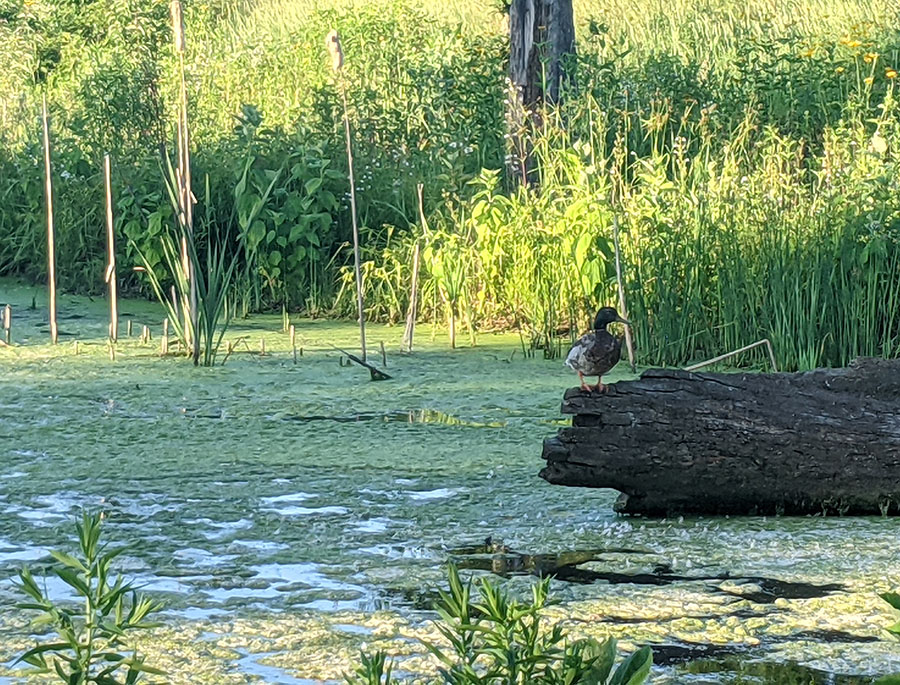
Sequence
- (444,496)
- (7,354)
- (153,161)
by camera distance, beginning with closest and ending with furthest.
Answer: (444,496) → (7,354) → (153,161)

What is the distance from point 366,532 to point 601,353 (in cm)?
101

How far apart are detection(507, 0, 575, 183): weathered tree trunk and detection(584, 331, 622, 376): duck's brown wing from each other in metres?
4.06

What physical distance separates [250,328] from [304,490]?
3.02 meters

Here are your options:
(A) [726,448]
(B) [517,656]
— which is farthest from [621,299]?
(B) [517,656]

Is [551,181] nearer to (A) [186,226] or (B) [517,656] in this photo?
(A) [186,226]

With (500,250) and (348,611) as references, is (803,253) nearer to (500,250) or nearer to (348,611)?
(500,250)

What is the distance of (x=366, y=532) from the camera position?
378 centimetres

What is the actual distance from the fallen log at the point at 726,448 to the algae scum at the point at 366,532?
0.23 feet

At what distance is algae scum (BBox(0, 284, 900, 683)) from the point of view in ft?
9.70

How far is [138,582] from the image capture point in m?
3.40

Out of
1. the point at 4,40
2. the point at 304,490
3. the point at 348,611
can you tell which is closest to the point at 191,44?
the point at 4,40

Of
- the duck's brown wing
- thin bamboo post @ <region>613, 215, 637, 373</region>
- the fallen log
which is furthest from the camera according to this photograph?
thin bamboo post @ <region>613, 215, 637, 373</region>

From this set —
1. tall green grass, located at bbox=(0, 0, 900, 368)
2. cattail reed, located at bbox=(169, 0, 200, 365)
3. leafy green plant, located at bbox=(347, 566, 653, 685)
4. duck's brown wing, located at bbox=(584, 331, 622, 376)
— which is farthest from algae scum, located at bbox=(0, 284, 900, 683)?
leafy green plant, located at bbox=(347, 566, 653, 685)

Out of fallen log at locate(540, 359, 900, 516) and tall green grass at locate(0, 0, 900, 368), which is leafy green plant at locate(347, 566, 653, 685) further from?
tall green grass at locate(0, 0, 900, 368)
